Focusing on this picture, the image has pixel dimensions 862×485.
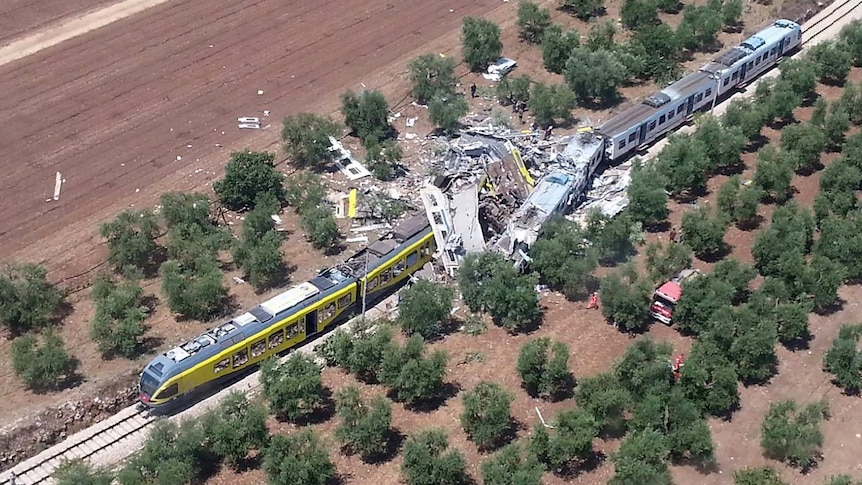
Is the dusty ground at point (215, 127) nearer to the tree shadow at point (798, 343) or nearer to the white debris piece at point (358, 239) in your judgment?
the tree shadow at point (798, 343)

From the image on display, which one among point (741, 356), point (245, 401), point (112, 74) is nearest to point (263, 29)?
point (112, 74)

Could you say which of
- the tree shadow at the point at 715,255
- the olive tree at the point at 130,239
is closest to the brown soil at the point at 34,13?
the olive tree at the point at 130,239

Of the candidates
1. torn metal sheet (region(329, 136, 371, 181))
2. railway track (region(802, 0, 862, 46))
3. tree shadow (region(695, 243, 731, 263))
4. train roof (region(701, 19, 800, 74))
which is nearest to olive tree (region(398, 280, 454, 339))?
torn metal sheet (region(329, 136, 371, 181))

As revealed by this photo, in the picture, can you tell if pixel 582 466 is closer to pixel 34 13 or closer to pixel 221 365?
pixel 221 365

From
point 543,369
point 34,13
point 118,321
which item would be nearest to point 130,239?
point 118,321

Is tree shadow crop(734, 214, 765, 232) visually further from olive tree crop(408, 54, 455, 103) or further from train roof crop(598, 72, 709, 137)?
olive tree crop(408, 54, 455, 103)

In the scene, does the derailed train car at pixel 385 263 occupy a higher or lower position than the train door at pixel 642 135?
higher
